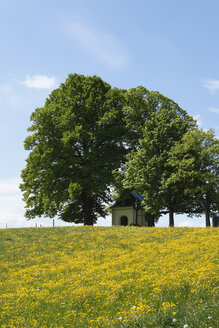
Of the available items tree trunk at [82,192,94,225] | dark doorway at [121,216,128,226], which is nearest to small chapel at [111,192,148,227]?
dark doorway at [121,216,128,226]

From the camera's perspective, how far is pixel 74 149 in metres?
41.9

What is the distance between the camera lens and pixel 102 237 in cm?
2622

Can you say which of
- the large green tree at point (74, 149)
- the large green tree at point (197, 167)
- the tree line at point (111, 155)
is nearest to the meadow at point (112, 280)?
the large green tree at point (197, 167)

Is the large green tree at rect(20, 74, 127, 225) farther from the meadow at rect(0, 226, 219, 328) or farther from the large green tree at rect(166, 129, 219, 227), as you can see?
the meadow at rect(0, 226, 219, 328)

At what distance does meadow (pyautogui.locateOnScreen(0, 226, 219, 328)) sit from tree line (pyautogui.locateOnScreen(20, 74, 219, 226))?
10.3m

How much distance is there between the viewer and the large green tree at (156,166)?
3659 centimetres

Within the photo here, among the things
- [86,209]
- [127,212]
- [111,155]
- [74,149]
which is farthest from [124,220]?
[74,149]

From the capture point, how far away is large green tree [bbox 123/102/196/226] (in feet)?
120

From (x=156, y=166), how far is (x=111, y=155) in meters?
7.59

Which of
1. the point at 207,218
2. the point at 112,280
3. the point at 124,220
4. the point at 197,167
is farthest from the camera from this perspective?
the point at 124,220

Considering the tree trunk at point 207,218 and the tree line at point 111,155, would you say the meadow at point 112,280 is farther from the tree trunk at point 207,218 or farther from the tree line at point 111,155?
the tree trunk at point 207,218

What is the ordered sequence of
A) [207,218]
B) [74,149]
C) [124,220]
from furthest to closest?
[124,220] < [74,149] < [207,218]

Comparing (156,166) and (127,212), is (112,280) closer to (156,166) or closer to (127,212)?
(156,166)

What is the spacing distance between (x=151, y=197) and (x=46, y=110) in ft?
58.4
